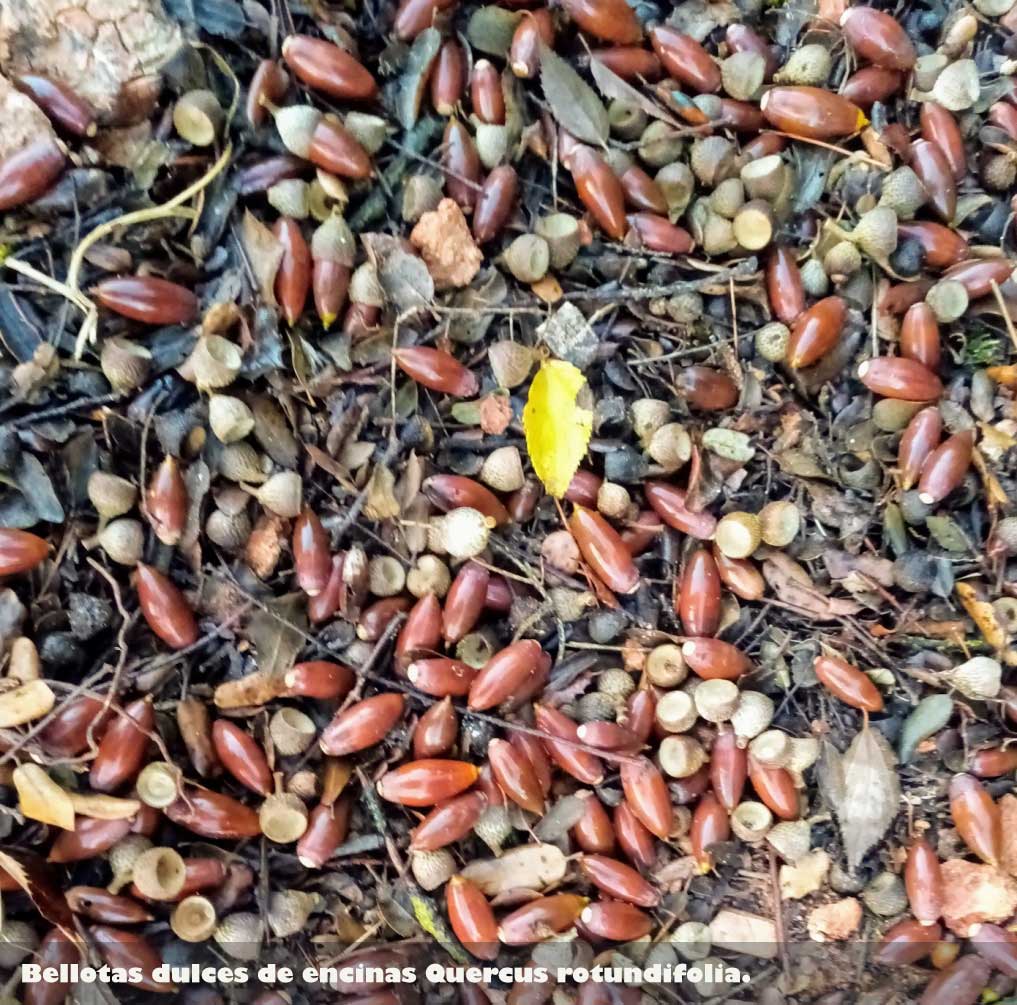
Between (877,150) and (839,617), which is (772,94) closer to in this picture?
(877,150)

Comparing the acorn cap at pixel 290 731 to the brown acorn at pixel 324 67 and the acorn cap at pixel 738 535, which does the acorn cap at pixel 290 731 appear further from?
the brown acorn at pixel 324 67

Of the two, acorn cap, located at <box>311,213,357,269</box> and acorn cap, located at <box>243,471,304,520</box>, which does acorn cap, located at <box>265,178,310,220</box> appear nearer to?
acorn cap, located at <box>311,213,357,269</box>

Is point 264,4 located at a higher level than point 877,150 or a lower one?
higher

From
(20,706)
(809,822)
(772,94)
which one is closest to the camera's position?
(20,706)

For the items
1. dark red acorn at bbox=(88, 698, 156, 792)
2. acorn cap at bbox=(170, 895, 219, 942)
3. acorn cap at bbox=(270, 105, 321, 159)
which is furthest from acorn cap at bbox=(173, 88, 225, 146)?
acorn cap at bbox=(170, 895, 219, 942)

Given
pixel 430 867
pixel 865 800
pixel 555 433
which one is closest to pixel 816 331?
pixel 555 433

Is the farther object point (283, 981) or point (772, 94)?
point (772, 94)

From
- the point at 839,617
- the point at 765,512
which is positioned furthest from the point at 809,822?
the point at 765,512

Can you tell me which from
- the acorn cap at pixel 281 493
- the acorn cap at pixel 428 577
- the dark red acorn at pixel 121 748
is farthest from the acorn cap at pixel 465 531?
the dark red acorn at pixel 121 748
